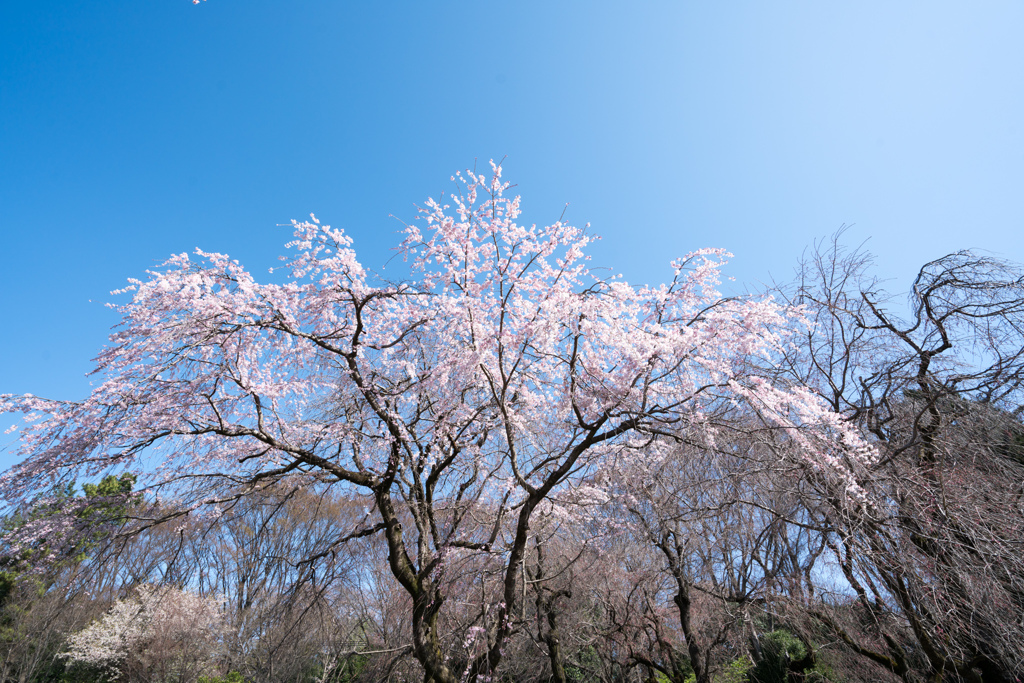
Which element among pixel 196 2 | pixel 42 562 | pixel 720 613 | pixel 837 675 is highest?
pixel 196 2

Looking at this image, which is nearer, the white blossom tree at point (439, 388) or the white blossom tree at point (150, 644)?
the white blossom tree at point (439, 388)

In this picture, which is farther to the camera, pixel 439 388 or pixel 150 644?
pixel 150 644

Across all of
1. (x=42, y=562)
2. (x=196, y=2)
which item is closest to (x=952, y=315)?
(x=196, y=2)

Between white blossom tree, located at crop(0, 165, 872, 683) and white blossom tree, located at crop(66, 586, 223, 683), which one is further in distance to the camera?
white blossom tree, located at crop(66, 586, 223, 683)

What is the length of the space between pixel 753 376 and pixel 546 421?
2331mm

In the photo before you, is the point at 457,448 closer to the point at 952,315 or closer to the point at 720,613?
the point at 952,315

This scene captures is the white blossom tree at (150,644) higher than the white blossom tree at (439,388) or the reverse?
the reverse

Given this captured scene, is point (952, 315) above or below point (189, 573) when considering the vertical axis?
above

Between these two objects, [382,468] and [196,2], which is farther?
[382,468]

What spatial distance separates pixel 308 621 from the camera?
10.9 meters

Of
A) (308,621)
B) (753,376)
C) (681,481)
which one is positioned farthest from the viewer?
(308,621)

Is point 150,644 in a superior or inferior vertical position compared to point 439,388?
inferior

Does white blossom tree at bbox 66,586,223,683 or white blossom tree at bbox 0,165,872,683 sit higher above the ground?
white blossom tree at bbox 0,165,872,683

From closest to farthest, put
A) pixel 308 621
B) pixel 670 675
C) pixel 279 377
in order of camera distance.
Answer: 1. pixel 279 377
2. pixel 670 675
3. pixel 308 621
